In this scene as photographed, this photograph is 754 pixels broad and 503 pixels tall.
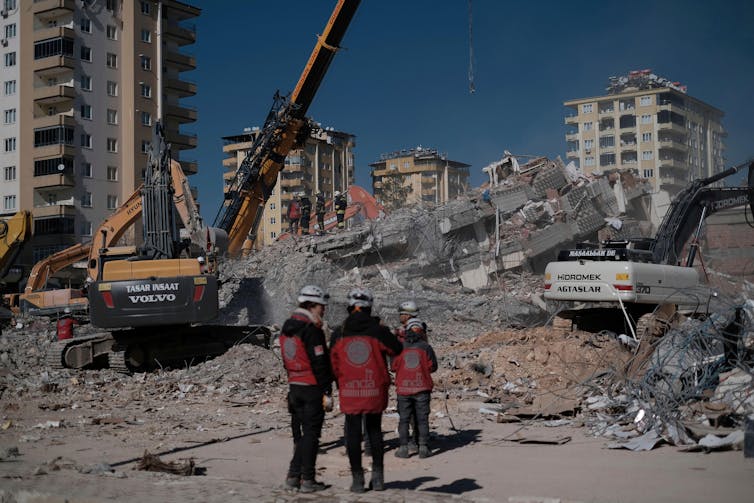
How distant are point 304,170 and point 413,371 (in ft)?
283

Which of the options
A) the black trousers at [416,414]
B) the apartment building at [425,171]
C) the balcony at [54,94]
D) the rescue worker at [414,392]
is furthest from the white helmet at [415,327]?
the apartment building at [425,171]

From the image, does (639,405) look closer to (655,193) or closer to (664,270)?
(664,270)

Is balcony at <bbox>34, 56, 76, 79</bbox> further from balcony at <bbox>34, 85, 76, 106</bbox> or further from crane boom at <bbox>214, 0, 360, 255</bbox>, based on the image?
crane boom at <bbox>214, 0, 360, 255</bbox>

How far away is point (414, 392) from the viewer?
849 cm

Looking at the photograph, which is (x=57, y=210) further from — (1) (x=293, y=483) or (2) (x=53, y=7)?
(1) (x=293, y=483)

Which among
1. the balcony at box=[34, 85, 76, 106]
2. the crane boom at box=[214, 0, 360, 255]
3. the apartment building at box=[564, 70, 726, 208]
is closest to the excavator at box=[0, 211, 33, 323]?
the crane boom at box=[214, 0, 360, 255]

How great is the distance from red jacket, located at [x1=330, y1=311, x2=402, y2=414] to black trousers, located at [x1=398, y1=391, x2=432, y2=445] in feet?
6.12

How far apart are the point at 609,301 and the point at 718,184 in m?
6.86


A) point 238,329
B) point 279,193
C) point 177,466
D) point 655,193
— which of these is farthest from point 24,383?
point 279,193

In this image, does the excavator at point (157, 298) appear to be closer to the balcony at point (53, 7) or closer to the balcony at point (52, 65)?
the balcony at point (52, 65)

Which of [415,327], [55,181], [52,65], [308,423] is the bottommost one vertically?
[308,423]

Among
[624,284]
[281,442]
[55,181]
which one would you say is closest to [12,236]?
[624,284]

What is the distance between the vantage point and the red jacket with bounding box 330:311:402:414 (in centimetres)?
655

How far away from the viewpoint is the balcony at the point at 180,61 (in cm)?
5881
